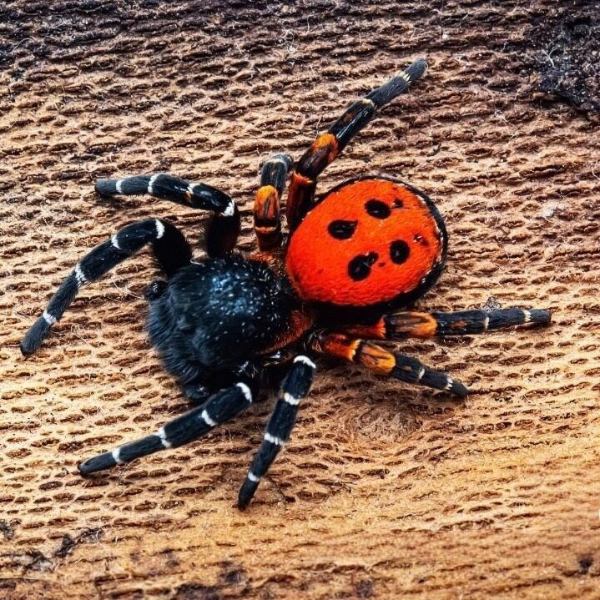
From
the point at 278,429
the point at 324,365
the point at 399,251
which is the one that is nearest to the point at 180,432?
the point at 278,429

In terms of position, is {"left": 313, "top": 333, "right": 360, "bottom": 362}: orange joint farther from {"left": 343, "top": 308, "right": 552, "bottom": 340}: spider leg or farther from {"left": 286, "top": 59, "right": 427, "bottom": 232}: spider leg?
{"left": 286, "top": 59, "right": 427, "bottom": 232}: spider leg

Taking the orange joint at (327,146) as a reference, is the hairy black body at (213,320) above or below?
below

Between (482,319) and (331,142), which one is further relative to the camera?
(331,142)

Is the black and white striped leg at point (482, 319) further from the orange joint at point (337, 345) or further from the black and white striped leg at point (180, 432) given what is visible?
the black and white striped leg at point (180, 432)

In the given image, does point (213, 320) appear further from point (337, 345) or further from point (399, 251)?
point (399, 251)

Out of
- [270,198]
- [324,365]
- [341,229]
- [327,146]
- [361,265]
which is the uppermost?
[327,146]

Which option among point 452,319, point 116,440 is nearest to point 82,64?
point 116,440

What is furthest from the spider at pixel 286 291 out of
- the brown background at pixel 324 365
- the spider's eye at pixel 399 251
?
the brown background at pixel 324 365
